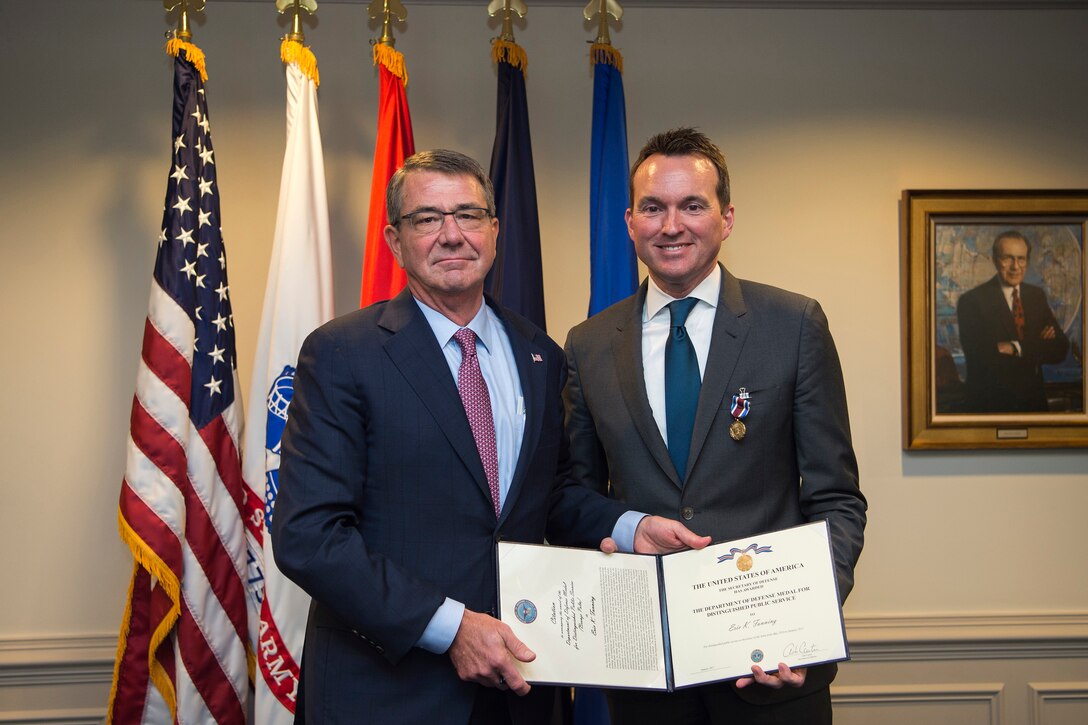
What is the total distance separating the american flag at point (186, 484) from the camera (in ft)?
8.82

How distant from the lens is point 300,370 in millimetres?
1819

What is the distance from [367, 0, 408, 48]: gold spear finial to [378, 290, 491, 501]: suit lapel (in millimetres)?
1427

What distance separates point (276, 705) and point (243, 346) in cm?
124

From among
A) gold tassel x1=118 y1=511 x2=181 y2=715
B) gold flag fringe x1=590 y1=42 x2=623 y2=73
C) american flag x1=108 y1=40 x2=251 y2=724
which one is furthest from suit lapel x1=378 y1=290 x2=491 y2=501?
gold flag fringe x1=590 y1=42 x2=623 y2=73

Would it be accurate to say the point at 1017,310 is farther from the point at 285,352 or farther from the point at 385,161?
the point at 285,352

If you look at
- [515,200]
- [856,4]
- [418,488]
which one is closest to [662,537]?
[418,488]

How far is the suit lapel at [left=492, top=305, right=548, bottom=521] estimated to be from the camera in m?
1.79

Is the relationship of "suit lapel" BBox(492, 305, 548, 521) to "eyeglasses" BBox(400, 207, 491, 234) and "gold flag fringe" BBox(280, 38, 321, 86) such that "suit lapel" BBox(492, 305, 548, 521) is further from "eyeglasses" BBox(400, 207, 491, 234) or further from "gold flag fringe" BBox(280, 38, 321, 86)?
"gold flag fringe" BBox(280, 38, 321, 86)

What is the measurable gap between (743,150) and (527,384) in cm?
181

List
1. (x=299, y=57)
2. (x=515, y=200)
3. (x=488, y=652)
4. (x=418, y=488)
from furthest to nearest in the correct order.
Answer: (x=515, y=200) → (x=299, y=57) → (x=418, y=488) → (x=488, y=652)

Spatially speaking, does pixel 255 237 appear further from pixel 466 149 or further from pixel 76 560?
pixel 76 560

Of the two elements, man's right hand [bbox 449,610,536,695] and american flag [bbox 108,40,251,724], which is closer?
man's right hand [bbox 449,610,536,695]

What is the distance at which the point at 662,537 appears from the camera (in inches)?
76.7

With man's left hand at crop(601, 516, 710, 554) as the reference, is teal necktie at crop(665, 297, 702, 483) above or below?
above
